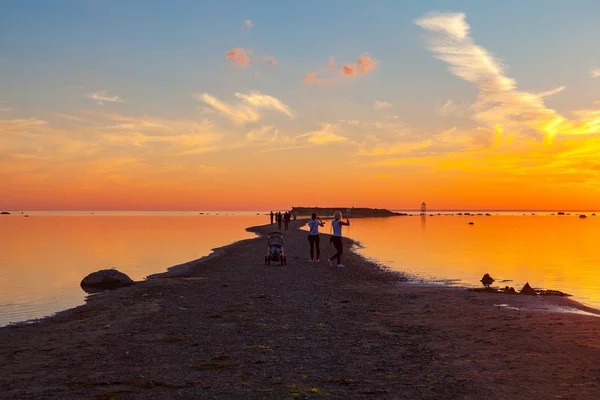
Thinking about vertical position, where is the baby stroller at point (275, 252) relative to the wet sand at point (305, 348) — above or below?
above

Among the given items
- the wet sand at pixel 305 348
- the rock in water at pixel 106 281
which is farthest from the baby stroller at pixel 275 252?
the wet sand at pixel 305 348

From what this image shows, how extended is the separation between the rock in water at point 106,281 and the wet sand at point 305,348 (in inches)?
186

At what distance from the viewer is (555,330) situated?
45.0ft

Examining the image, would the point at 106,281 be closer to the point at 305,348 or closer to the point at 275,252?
the point at 275,252

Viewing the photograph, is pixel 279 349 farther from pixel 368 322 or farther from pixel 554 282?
pixel 554 282

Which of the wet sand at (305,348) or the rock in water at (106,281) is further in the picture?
the rock in water at (106,281)

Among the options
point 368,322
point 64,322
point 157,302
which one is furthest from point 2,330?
point 368,322

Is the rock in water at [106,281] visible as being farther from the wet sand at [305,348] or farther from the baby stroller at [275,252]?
the baby stroller at [275,252]

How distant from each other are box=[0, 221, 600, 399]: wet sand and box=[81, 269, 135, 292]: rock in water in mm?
4712

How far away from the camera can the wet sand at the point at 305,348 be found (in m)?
8.87

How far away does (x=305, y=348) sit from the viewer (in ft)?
37.3

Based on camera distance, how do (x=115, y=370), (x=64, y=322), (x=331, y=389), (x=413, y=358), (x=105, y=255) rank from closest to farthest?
(x=331, y=389) < (x=115, y=370) < (x=413, y=358) < (x=64, y=322) < (x=105, y=255)

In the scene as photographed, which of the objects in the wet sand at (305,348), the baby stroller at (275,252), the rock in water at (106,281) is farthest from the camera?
the baby stroller at (275,252)

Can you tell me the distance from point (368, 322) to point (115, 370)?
7.16m
